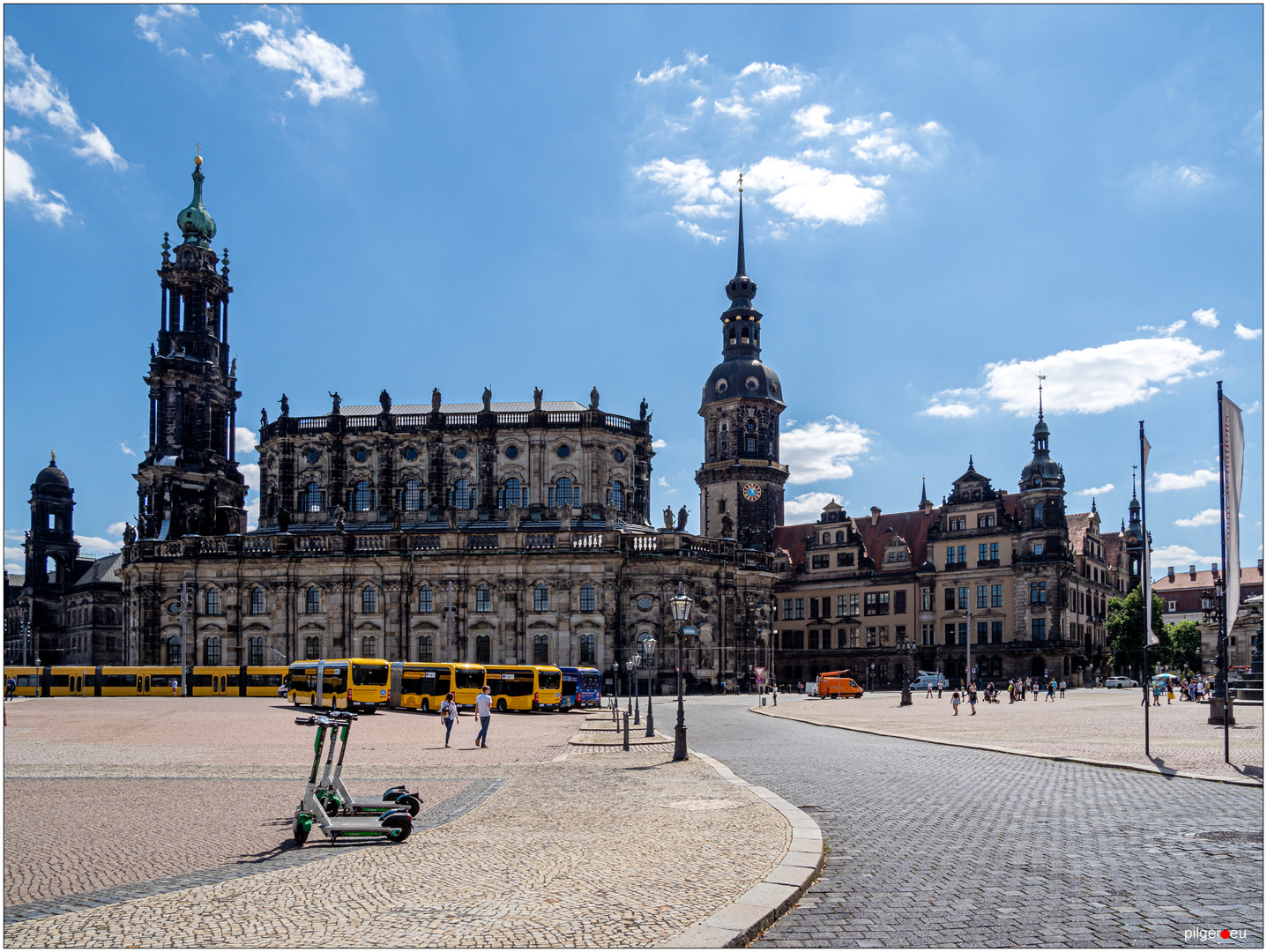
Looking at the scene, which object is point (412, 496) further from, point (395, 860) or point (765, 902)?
point (765, 902)

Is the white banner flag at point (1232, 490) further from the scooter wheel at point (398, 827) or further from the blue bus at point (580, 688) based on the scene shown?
the blue bus at point (580, 688)

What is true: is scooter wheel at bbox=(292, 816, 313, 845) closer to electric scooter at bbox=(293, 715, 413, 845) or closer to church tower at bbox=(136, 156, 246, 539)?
electric scooter at bbox=(293, 715, 413, 845)

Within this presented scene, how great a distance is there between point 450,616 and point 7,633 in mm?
91992

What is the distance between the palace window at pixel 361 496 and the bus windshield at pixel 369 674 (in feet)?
99.4

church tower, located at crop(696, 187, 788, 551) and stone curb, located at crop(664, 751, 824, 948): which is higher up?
church tower, located at crop(696, 187, 788, 551)

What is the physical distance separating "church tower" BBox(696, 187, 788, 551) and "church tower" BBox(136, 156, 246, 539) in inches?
1684

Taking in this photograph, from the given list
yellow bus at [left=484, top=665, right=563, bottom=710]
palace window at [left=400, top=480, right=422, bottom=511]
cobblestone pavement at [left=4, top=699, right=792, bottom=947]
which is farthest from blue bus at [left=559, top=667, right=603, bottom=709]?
cobblestone pavement at [left=4, top=699, right=792, bottom=947]

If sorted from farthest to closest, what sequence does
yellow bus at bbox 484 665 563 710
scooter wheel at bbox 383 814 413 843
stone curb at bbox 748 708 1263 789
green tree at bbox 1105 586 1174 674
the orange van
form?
green tree at bbox 1105 586 1174 674 → the orange van → yellow bus at bbox 484 665 563 710 → stone curb at bbox 748 708 1263 789 → scooter wheel at bbox 383 814 413 843

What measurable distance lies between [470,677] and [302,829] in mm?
37526

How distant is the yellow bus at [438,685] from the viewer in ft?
161

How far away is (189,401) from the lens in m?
83.8

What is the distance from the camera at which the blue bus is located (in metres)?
51.7

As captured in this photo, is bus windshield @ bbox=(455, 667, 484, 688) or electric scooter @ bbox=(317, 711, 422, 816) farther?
bus windshield @ bbox=(455, 667, 484, 688)

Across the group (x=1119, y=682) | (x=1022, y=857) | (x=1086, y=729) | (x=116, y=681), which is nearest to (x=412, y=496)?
(x=116, y=681)
